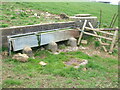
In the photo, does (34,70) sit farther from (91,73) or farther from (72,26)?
(72,26)

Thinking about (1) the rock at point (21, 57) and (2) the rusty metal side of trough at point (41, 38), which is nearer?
(1) the rock at point (21, 57)

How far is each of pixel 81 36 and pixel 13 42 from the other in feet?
14.3

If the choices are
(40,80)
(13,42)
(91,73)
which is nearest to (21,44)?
(13,42)

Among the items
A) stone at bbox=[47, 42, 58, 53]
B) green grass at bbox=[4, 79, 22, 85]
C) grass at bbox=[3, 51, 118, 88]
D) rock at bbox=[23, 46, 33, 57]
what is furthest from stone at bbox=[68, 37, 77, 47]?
green grass at bbox=[4, 79, 22, 85]

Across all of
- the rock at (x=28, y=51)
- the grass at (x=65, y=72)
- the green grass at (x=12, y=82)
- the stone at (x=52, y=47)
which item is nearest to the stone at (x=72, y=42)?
the stone at (x=52, y=47)

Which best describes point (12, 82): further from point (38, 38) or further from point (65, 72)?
point (38, 38)

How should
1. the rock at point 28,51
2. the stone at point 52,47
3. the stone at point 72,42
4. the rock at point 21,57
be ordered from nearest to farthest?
1. the rock at point 21,57
2. the rock at point 28,51
3. the stone at point 52,47
4. the stone at point 72,42

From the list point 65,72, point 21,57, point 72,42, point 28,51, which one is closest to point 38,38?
point 28,51

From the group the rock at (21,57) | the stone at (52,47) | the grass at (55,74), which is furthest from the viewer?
the stone at (52,47)

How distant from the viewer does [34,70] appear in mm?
7121

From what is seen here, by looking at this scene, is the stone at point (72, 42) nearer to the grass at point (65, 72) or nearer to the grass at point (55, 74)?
the grass at point (55, 74)

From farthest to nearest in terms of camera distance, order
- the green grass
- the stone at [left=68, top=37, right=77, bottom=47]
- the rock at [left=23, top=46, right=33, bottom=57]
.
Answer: the stone at [left=68, top=37, right=77, bottom=47] < the rock at [left=23, top=46, right=33, bottom=57] < the green grass

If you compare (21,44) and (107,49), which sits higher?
(21,44)

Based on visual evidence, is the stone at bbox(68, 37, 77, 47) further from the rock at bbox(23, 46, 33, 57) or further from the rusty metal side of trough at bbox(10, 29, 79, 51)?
the rock at bbox(23, 46, 33, 57)
